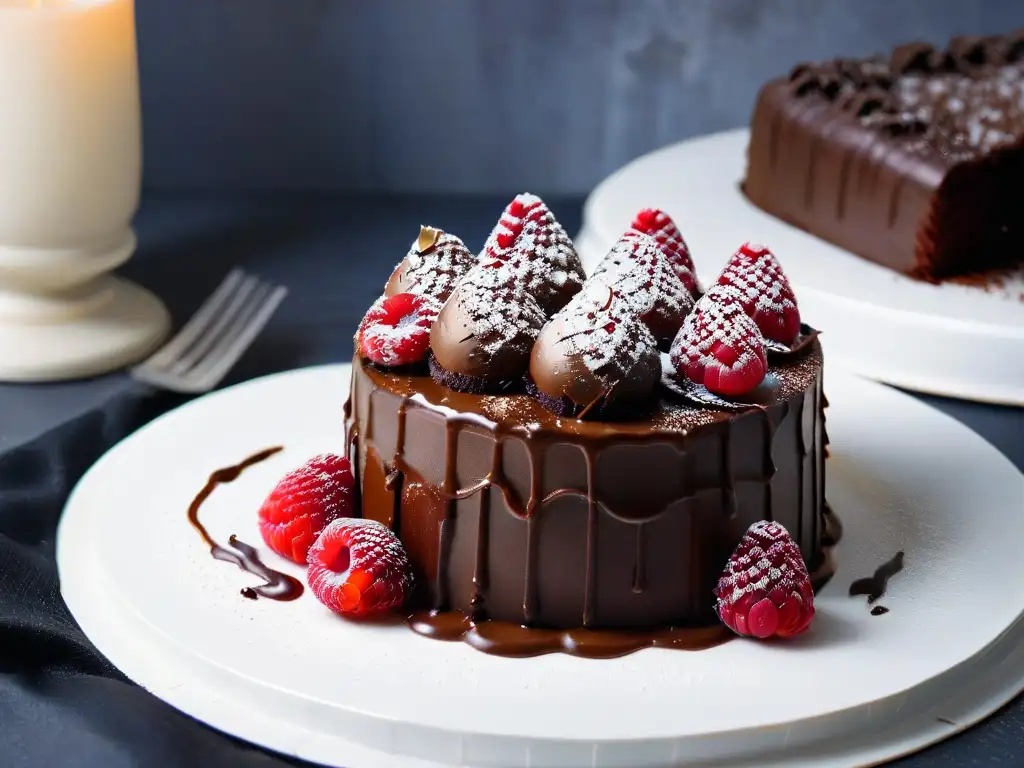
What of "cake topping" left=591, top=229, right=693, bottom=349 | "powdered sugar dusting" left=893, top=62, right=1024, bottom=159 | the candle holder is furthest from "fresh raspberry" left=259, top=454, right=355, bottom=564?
"powdered sugar dusting" left=893, top=62, right=1024, bottom=159

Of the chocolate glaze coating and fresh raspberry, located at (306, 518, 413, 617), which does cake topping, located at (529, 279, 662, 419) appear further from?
fresh raspberry, located at (306, 518, 413, 617)

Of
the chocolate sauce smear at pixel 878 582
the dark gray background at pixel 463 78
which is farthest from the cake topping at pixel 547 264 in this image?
the dark gray background at pixel 463 78

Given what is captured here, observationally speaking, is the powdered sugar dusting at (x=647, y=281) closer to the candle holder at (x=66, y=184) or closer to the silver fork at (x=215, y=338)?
the silver fork at (x=215, y=338)

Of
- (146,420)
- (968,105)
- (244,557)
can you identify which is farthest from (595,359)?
(968,105)

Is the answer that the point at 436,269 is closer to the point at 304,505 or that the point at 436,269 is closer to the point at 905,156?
the point at 304,505

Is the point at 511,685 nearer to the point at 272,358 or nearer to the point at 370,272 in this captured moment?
the point at 272,358

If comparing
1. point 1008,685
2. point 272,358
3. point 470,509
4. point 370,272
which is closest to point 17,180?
point 272,358

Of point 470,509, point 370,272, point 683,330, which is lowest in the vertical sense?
point 370,272
